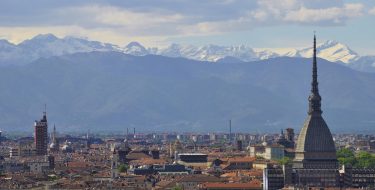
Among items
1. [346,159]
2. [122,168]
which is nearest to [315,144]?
[346,159]

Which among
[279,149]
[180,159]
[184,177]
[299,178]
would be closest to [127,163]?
[180,159]

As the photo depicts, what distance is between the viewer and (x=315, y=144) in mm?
114812

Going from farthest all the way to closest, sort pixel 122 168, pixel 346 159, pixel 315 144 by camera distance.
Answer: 1. pixel 122 168
2. pixel 346 159
3. pixel 315 144

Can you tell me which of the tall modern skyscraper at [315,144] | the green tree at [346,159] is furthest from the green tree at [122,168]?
the tall modern skyscraper at [315,144]

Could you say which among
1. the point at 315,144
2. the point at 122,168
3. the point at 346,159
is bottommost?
the point at 122,168

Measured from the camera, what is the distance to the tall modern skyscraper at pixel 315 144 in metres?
112

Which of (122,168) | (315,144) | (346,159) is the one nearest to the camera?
(315,144)

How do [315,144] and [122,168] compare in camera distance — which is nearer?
[315,144]

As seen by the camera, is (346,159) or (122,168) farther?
(122,168)

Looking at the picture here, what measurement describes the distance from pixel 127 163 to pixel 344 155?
26014 mm

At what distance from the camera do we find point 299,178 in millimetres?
105125

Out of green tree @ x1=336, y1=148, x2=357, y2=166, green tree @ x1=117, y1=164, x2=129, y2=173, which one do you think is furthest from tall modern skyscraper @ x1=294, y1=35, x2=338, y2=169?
green tree @ x1=117, y1=164, x2=129, y2=173

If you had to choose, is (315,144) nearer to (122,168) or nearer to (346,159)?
(346,159)

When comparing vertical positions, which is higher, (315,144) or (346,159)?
(315,144)
